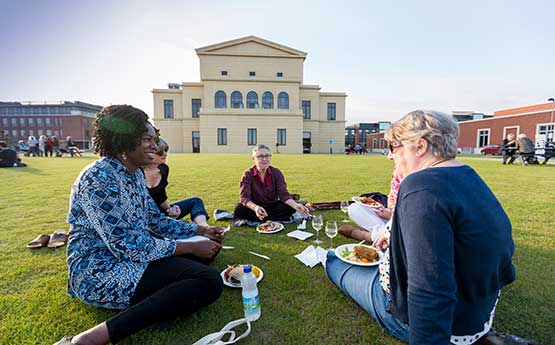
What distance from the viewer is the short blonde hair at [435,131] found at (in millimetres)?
1432

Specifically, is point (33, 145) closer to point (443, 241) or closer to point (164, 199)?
point (164, 199)

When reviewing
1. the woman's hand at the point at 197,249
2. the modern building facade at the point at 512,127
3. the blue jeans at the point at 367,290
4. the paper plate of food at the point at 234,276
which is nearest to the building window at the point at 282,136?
the modern building facade at the point at 512,127

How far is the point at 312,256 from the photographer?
11.1ft

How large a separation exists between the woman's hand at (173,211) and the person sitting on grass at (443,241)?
3.61m

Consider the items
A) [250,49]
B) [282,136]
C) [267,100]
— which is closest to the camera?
[250,49]

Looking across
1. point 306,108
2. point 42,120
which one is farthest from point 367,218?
point 42,120

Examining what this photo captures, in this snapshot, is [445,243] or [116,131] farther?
[116,131]

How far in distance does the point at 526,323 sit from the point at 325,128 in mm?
44421

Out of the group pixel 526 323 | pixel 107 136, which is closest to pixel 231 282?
pixel 107 136

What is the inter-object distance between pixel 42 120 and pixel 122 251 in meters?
97.8

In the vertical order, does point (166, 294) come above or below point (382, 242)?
below

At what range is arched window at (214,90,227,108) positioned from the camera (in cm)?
3994

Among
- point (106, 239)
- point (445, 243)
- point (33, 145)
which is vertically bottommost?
point (106, 239)

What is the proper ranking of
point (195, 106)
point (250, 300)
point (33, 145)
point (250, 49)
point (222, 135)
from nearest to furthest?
point (250, 300), point (33, 145), point (222, 135), point (250, 49), point (195, 106)
